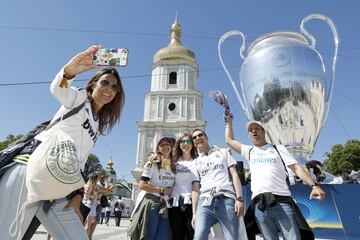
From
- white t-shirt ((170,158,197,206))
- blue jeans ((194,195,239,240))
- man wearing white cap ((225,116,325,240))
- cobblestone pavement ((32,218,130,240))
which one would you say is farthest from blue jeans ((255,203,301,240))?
cobblestone pavement ((32,218,130,240))

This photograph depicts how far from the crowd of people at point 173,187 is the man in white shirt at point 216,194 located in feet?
0.03

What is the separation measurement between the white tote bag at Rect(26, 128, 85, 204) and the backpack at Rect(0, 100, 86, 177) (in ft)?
0.55

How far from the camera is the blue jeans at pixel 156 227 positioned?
334 cm

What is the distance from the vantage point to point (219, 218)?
121 inches

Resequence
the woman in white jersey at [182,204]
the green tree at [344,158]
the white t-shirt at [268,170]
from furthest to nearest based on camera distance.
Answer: the green tree at [344,158] < the woman in white jersey at [182,204] < the white t-shirt at [268,170]

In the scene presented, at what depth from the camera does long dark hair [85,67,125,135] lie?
216cm

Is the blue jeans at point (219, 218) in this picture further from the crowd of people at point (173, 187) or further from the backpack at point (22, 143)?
the backpack at point (22, 143)

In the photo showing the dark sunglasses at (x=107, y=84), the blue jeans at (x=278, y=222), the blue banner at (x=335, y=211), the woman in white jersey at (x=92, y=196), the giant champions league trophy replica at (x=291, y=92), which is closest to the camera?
the dark sunglasses at (x=107, y=84)

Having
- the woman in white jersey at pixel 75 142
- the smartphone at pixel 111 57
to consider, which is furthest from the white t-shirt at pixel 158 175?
the smartphone at pixel 111 57

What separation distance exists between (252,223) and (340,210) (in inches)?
129

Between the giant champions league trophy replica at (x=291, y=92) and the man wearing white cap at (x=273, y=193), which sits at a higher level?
the giant champions league trophy replica at (x=291, y=92)

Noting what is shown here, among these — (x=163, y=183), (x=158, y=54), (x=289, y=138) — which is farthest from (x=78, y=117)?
(x=158, y=54)

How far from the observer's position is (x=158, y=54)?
35500mm

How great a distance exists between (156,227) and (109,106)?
1769 millimetres
